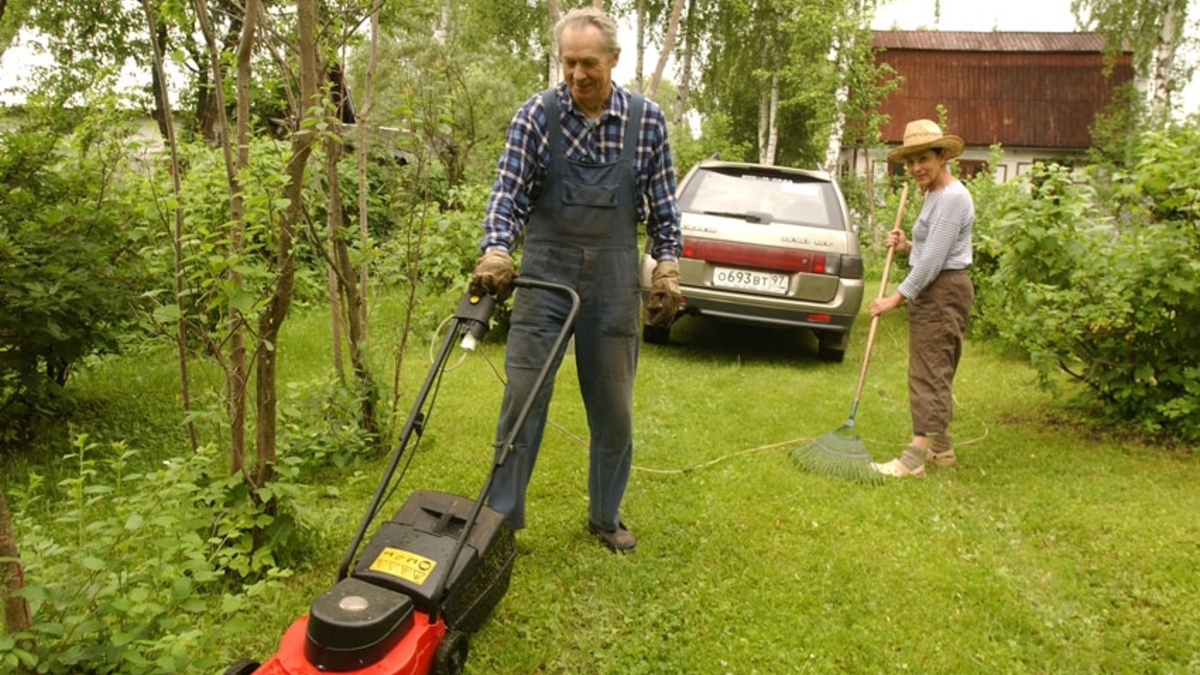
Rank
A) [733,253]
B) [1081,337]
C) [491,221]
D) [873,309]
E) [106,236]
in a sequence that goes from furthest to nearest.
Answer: [733,253] < [1081,337] < [873,309] < [106,236] < [491,221]

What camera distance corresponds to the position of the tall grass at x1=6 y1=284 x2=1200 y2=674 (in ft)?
9.39

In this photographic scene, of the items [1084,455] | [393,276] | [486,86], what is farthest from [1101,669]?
[486,86]

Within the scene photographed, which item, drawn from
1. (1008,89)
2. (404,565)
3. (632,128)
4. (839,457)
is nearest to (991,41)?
(1008,89)

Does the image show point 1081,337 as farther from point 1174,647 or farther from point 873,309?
point 1174,647

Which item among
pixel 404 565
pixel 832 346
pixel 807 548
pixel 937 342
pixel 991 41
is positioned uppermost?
pixel 991 41

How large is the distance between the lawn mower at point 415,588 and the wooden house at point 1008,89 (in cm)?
2355

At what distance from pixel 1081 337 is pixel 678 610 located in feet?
11.4

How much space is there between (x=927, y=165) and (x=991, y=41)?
80.6 feet

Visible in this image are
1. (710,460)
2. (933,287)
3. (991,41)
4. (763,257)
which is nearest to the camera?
(933,287)

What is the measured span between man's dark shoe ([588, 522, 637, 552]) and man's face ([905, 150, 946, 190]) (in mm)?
2412

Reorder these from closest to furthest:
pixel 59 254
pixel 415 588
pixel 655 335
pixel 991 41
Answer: pixel 415 588 → pixel 59 254 → pixel 655 335 → pixel 991 41

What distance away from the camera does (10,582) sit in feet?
6.31

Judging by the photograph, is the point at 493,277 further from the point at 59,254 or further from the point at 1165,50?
the point at 1165,50

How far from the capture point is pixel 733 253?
21.9ft
